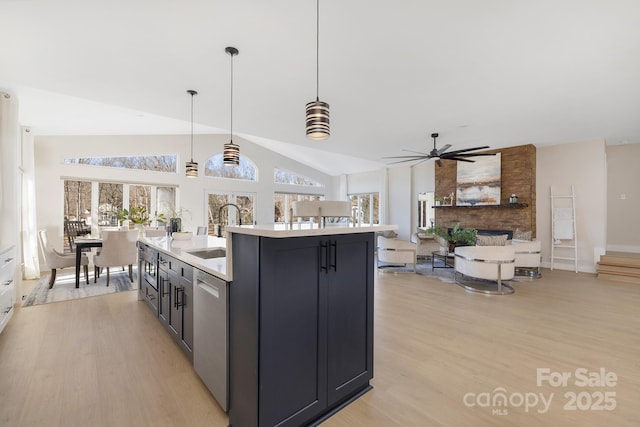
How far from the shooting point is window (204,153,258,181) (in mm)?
8336

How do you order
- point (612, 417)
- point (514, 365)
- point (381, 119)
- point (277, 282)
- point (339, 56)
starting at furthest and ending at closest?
point (381, 119), point (339, 56), point (514, 365), point (612, 417), point (277, 282)

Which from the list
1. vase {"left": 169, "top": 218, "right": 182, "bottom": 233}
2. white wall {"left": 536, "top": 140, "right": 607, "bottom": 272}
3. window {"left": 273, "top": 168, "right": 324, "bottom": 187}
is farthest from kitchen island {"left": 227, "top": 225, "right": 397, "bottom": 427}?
window {"left": 273, "top": 168, "right": 324, "bottom": 187}

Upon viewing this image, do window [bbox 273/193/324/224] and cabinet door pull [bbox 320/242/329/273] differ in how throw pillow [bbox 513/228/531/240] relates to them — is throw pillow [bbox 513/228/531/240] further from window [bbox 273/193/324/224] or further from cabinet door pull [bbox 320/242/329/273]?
window [bbox 273/193/324/224]

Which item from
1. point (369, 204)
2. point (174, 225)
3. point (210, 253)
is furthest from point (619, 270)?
point (174, 225)

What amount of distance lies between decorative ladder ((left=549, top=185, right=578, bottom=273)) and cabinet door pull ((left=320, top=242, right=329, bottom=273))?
7038mm

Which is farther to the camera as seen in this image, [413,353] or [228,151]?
[228,151]

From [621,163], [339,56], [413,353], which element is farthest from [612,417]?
[621,163]

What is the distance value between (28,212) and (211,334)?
18.1 feet

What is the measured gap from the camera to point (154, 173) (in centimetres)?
733

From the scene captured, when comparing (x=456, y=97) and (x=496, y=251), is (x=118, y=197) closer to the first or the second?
(x=456, y=97)

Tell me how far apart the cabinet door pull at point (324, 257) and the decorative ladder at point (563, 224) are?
7038 mm

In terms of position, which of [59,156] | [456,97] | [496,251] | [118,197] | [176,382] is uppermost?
[456,97]

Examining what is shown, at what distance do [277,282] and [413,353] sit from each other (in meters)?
1.69

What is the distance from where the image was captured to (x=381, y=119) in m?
4.91
